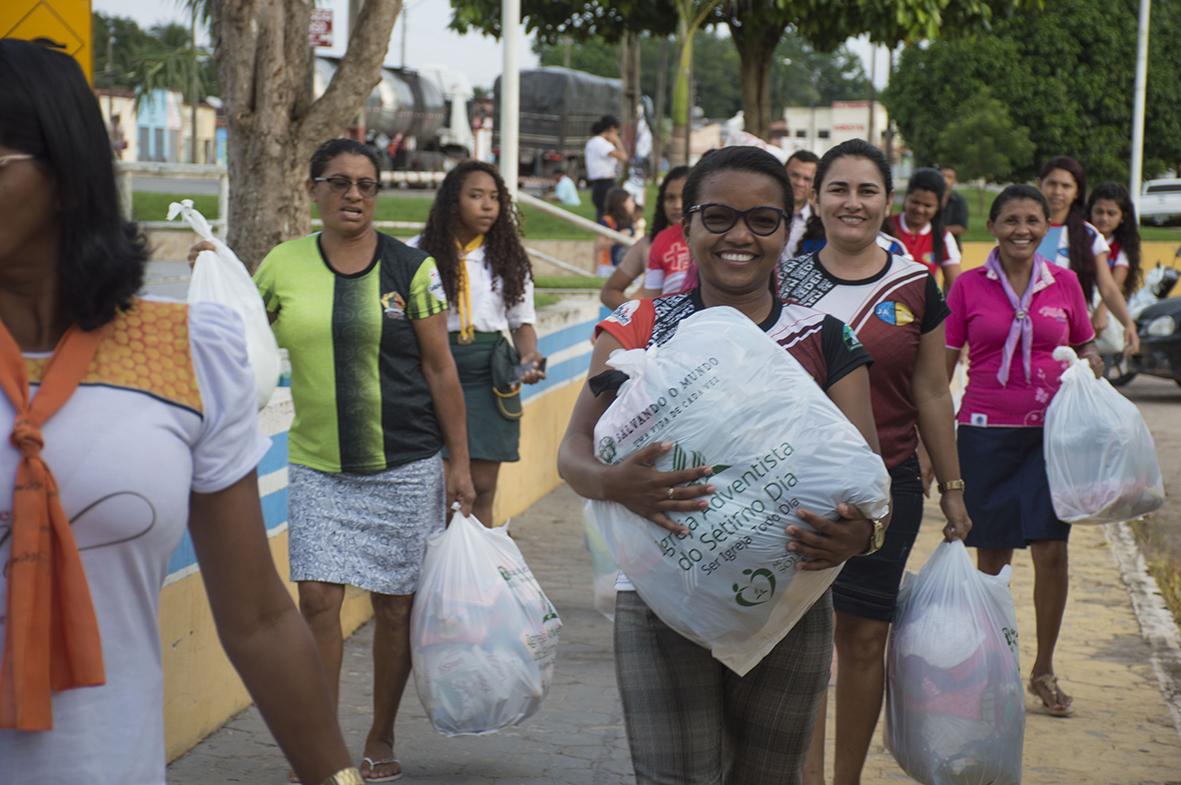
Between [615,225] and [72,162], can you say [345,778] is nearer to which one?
[72,162]

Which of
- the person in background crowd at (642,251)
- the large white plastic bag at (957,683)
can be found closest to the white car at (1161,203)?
the person in background crowd at (642,251)

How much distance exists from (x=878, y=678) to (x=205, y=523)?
2.94 meters

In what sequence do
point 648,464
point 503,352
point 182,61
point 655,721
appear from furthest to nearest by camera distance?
1. point 182,61
2. point 503,352
3. point 655,721
4. point 648,464

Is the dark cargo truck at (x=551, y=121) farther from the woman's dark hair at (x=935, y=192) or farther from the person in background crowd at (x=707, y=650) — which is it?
the person in background crowd at (x=707, y=650)

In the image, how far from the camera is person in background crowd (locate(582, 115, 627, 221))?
21141mm

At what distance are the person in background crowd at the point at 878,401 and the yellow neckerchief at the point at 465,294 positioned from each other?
2176 mm

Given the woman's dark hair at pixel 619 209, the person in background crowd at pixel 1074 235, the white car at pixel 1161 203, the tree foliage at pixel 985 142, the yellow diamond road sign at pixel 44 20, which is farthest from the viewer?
the white car at pixel 1161 203

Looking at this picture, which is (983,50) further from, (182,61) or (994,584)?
(994,584)

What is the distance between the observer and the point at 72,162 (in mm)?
2066

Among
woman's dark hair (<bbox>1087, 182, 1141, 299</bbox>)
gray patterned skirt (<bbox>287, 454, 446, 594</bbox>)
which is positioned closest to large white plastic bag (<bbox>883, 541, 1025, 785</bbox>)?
gray patterned skirt (<bbox>287, 454, 446, 594</bbox>)

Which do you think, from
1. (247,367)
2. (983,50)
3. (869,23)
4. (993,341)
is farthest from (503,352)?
(983,50)

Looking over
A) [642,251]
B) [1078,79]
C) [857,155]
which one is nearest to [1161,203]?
[1078,79]

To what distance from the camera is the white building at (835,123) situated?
80.8 metres

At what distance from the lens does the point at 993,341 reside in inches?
242
